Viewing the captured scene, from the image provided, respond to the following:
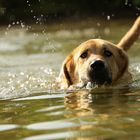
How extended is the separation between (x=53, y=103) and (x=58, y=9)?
15.1 meters

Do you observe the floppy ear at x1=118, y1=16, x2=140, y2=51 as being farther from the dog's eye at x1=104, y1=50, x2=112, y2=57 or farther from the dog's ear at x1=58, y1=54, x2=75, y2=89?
the dog's ear at x1=58, y1=54, x2=75, y2=89

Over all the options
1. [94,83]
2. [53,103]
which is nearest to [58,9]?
[94,83]

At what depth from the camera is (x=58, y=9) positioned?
69.2 feet

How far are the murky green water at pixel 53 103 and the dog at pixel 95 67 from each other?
0.21 meters

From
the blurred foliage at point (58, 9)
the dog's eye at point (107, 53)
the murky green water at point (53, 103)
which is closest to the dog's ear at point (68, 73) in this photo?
the murky green water at point (53, 103)

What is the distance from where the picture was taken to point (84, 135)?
4344mm

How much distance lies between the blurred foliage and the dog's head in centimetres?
1192

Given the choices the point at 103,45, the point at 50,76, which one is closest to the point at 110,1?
the point at 50,76

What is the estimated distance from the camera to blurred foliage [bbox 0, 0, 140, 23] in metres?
20.4

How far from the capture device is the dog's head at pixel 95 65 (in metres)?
7.25

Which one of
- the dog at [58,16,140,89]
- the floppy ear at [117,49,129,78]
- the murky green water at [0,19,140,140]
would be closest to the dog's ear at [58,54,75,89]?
the dog at [58,16,140,89]

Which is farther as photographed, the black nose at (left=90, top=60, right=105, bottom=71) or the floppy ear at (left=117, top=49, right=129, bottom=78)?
the floppy ear at (left=117, top=49, right=129, bottom=78)

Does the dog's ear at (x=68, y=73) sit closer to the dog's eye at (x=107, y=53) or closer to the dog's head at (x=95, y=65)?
the dog's head at (x=95, y=65)

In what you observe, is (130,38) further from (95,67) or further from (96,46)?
(95,67)
